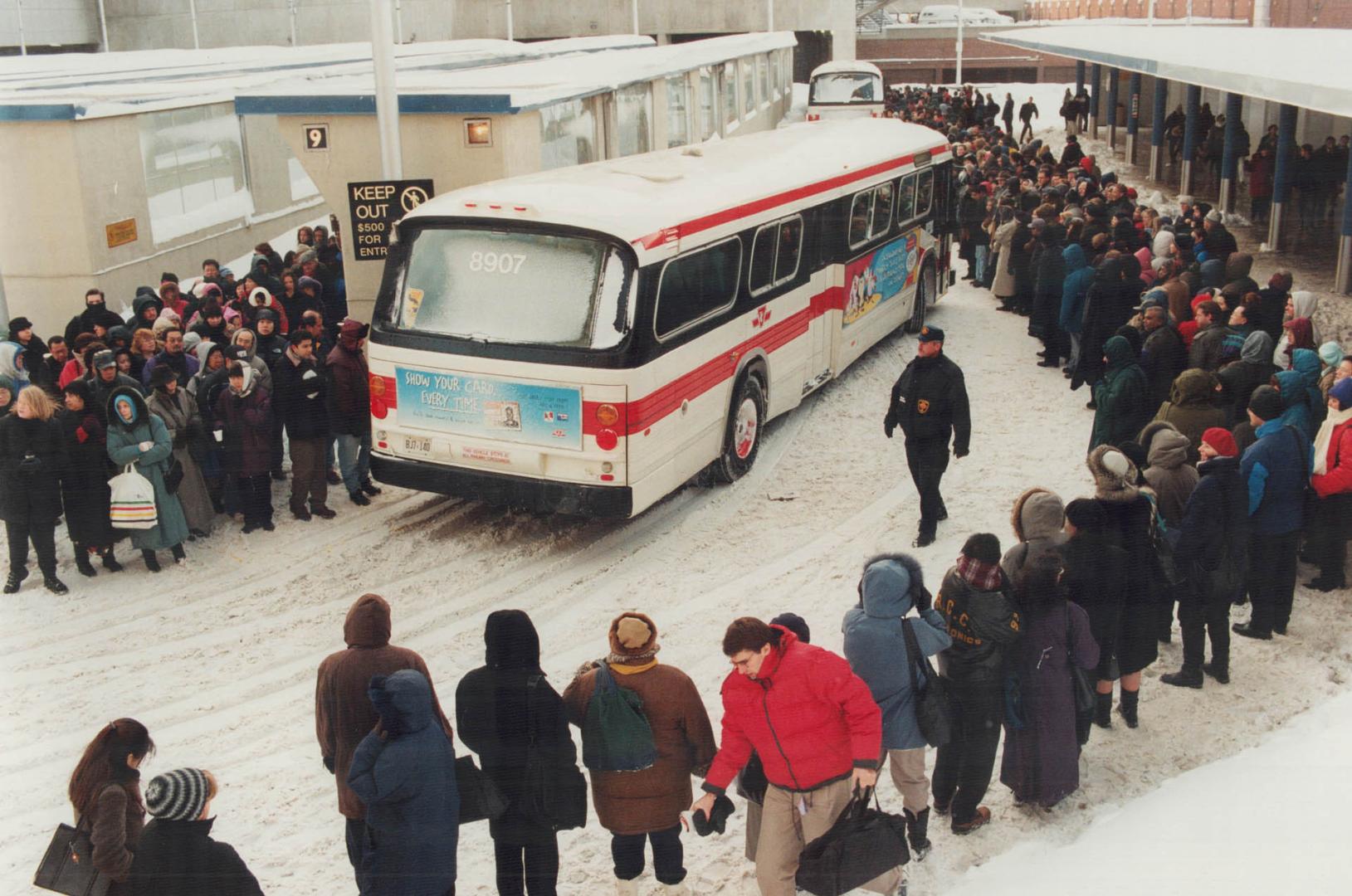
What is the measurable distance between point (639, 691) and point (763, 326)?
6952 millimetres

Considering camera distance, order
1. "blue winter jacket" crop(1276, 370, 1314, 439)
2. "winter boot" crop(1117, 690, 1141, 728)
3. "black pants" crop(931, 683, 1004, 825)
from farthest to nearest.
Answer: "blue winter jacket" crop(1276, 370, 1314, 439)
"winter boot" crop(1117, 690, 1141, 728)
"black pants" crop(931, 683, 1004, 825)

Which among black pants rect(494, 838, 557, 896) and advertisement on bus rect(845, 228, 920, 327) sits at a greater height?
advertisement on bus rect(845, 228, 920, 327)

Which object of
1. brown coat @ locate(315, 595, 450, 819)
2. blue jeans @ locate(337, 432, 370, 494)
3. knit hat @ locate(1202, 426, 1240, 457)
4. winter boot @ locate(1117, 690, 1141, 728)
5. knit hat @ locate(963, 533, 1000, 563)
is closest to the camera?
brown coat @ locate(315, 595, 450, 819)

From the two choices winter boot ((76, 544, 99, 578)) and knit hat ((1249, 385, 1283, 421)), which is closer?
knit hat ((1249, 385, 1283, 421))

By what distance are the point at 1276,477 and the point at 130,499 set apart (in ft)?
26.1

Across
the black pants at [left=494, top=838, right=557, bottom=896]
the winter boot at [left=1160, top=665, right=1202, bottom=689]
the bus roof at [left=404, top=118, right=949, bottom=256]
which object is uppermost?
the bus roof at [left=404, top=118, right=949, bottom=256]

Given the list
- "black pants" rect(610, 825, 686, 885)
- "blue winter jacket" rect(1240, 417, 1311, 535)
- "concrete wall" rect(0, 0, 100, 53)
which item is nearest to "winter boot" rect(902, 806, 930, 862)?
"black pants" rect(610, 825, 686, 885)

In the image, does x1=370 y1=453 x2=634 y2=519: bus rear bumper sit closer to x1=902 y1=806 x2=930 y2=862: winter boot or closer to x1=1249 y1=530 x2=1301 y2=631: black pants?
x1=902 y1=806 x2=930 y2=862: winter boot

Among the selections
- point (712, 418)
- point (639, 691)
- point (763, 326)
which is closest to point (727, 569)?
point (712, 418)

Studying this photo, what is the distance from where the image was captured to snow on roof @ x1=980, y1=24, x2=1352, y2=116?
45.7 feet

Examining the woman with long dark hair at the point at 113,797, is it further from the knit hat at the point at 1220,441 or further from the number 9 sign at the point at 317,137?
the number 9 sign at the point at 317,137

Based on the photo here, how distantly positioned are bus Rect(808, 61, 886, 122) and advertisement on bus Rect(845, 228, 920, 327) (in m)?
20.8

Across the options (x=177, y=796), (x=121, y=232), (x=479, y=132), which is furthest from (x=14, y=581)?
(x=121, y=232)

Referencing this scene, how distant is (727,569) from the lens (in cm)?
973
